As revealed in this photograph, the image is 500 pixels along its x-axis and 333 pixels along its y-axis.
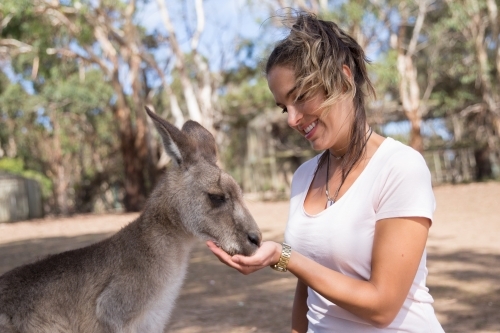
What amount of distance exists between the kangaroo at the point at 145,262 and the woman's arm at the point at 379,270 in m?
0.33

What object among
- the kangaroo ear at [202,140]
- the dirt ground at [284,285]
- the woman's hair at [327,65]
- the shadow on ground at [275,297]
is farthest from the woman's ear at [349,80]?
the shadow on ground at [275,297]

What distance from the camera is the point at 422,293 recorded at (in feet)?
7.26

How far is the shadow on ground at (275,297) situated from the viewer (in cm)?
Answer: 483

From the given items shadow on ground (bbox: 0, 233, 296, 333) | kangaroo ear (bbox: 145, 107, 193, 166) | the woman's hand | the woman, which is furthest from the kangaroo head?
shadow on ground (bbox: 0, 233, 296, 333)

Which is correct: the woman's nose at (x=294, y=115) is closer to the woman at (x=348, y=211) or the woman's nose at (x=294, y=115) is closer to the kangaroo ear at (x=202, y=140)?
the woman at (x=348, y=211)

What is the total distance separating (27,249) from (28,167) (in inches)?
860

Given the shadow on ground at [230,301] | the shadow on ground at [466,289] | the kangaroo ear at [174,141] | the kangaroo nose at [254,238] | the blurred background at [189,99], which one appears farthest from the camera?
the blurred background at [189,99]

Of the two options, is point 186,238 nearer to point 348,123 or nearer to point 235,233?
point 235,233

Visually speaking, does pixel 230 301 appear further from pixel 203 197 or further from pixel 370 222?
pixel 370 222

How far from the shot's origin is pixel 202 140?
109 inches

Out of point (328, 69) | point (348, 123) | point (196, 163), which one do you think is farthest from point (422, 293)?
point (196, 163)

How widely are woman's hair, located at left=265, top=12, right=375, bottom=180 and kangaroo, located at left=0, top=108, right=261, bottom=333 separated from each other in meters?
0.51

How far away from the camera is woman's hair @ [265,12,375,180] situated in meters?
2.15

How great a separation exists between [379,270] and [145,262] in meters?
1.00
